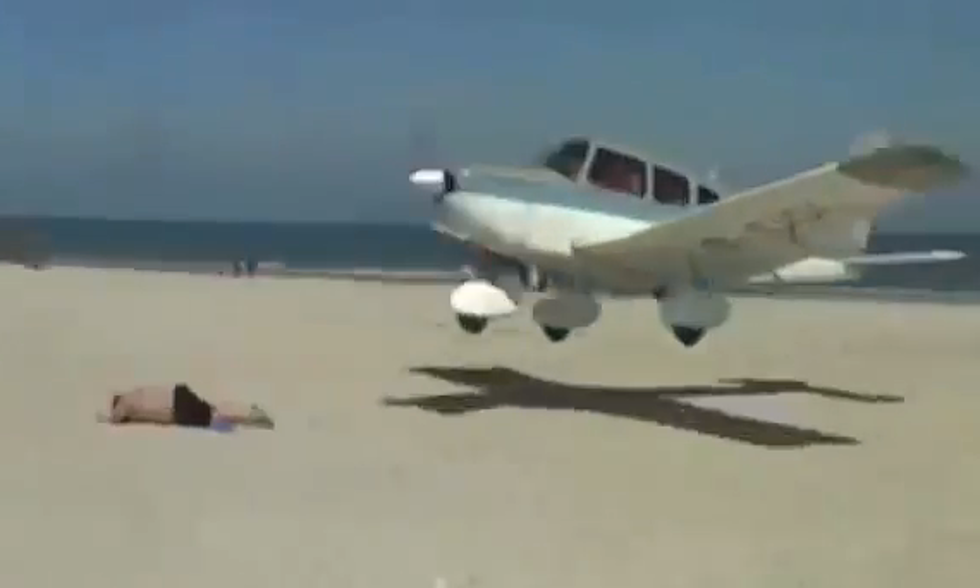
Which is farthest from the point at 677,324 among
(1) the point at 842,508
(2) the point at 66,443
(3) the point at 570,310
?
→ (2) the point at 66,443

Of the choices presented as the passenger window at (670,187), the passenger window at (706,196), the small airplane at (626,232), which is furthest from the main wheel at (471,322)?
the passenger window at (706,196)

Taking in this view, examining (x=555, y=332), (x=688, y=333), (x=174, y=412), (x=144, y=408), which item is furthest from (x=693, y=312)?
(x=144, y=408)

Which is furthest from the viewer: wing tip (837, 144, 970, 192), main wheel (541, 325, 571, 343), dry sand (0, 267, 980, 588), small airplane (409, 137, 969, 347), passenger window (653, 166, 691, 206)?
main wheel (541, 325, 571, 343)

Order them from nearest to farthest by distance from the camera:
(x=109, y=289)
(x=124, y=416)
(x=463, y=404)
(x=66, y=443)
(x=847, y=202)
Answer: (x=66, y=443) → (x=124, y=416) → (x=847, y=202) → (x=463, y=404) → (x=109, y=289)

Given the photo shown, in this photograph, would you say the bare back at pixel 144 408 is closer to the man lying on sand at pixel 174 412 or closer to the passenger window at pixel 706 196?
the man lying on sand at pixel 174 412

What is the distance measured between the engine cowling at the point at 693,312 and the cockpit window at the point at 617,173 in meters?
1.03

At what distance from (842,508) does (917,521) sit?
42cm

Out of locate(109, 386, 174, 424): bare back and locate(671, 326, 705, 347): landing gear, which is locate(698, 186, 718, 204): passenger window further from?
locate(109, 386, 174, 424): bare back

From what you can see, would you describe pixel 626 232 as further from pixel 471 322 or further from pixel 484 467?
pixel 484 467

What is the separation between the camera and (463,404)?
10.9m

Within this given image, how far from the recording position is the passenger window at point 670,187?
480 inches

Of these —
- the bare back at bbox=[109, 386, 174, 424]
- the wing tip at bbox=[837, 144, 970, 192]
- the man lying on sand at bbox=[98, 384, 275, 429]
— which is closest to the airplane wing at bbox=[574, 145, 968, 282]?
the wing tip at bbox=[837, 144, 970, 192]

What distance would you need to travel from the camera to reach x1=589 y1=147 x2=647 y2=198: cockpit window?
39.4ft

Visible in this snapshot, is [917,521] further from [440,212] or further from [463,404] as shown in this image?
[440,212]
